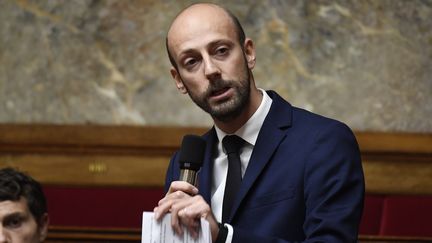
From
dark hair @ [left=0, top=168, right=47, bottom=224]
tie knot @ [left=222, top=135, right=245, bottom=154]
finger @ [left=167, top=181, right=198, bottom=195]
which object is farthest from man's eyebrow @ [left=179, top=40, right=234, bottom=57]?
dark hair @ [left=0, top=168, right=47, bottom=224]

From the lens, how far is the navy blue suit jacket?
0.97 m

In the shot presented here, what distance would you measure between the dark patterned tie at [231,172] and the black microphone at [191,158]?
3.8 inches

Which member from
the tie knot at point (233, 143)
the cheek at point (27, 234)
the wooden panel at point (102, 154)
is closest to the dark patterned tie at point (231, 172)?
the tie knot at point (233, 143)

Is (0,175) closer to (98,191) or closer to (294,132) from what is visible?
(98,191)

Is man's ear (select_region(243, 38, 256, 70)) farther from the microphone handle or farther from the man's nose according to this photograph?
the microphone handle

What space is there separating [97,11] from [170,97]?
0.24 metres

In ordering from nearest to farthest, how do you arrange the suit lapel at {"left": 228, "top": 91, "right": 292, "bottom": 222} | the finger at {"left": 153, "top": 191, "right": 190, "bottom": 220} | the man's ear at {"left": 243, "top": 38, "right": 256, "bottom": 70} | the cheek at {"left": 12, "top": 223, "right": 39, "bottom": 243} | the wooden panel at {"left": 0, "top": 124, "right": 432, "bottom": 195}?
the finger at {"left": 153, "top": 191, "right": 190, "bottom": 220}, the suit lapel at {"left": 228, "top": 91, "right": 292, "bottom": 222}, the man's ear at {"left": 243, "top": 38, "right": 256, "bottom": 70}, the cheek at {"left": 12, "top": 223, "right": 39, "bottom": 243}, the wooden panel at {"left": 0, "top": 124, "right": 432, "bottom": 195}

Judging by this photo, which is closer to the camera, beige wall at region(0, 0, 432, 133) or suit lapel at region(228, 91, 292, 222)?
suit lapel at region(228, 91, 292, 222)

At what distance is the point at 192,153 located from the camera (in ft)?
3.13

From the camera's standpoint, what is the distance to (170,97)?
A: 178cm

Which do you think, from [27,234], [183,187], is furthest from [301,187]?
A: [27,234]

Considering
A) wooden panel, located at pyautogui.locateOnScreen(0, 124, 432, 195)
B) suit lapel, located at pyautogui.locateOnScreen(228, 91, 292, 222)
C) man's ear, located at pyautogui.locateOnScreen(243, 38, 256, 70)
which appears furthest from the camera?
wooden panel, located at pyautogui.locateOnScreen(0, 124, 432, 195)

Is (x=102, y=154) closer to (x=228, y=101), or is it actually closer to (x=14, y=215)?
(x=14, y=215)

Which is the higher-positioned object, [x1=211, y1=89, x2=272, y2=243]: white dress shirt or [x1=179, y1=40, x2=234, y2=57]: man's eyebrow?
[x1=179, y1=40, x2=234, y2=57]: man's eyebrow
